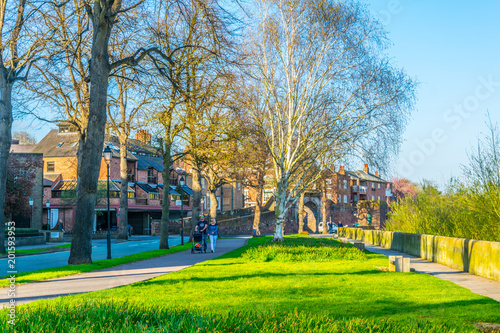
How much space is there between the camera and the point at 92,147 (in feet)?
52.4

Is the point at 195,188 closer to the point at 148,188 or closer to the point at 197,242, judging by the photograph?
the point at 197,242

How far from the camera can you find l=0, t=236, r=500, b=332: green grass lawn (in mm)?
5836

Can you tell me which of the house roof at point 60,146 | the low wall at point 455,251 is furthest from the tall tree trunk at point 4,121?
the house roof at point 60,146

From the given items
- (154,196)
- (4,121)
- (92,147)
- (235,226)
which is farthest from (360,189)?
(92,147)

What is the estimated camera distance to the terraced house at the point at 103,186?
58.5 m

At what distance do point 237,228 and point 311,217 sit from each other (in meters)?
26.4

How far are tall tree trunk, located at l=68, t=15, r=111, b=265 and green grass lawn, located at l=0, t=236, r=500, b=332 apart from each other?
3896mm

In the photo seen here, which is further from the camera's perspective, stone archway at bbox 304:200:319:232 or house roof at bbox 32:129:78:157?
stone archway at bbox 304:200:319:232

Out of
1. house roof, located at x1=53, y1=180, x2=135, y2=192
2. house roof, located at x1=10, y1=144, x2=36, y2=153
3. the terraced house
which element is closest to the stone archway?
the terraced house

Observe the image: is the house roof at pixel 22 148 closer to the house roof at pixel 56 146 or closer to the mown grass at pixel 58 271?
the house roof at pixel 56 146

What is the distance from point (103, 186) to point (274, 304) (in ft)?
175

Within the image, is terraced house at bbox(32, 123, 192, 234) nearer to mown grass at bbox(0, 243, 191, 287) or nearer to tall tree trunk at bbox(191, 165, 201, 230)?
tall tree trunk at bbox(191, 165, 201, 230)

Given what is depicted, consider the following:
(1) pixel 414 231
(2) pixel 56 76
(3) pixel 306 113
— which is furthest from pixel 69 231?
(1) pixel 414 231

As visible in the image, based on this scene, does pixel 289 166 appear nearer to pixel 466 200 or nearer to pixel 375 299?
pixel 466 200
